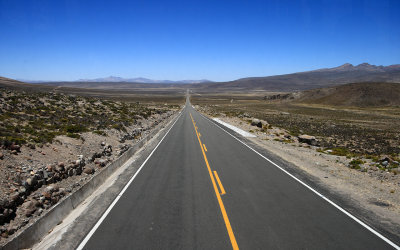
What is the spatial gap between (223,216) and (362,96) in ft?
347

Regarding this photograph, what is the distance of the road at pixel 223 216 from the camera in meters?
5.80

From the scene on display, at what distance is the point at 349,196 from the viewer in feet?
29.3

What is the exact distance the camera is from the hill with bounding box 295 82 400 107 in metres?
83.6

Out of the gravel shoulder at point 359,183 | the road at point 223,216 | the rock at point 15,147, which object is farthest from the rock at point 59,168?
the gravel shoulder at point 359,183

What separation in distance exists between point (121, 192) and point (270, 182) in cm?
667

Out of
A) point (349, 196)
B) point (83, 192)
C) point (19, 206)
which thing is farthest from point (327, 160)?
point (19, 206)

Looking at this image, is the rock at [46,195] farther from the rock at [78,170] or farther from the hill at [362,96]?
the hill at [362,96]

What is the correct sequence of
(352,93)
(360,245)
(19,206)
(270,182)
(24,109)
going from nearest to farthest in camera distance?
(360,245) → (19,206) → (270,182) → (24,109) → (352,93)

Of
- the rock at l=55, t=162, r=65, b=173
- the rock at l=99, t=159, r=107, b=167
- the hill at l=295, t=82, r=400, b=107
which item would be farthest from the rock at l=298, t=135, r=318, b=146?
the hill at l=295, t=82, r=400, b=107

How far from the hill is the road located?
9550cm

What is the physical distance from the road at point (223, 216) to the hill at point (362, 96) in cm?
9550

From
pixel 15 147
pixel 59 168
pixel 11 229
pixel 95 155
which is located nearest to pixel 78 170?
pixel 59 168

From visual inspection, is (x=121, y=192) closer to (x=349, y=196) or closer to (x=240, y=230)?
(x=240, y=230)

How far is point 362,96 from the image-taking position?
291 feet
